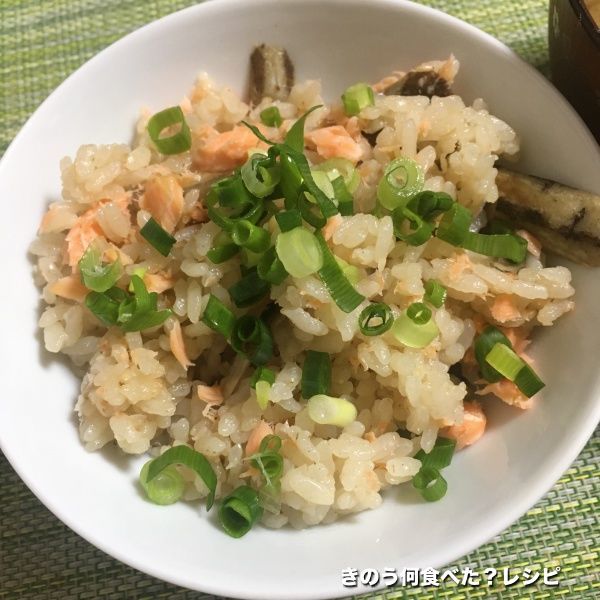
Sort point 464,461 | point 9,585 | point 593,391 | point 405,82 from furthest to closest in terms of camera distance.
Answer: point 405,82 → point 9,585 → point 464,461 → point 593,391

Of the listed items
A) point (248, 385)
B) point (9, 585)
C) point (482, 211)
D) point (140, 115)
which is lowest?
point (9, 585)

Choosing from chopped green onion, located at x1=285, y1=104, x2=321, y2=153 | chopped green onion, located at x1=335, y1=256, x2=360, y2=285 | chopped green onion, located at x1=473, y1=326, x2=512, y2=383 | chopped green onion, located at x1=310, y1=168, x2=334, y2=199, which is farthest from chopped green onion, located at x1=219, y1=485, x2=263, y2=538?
chopped green onion, located at x1=285, y1=104, x2=321, y2=153

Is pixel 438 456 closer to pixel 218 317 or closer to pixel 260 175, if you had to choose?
pixel 218 317

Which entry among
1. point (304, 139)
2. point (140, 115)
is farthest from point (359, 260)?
point (140, 115)

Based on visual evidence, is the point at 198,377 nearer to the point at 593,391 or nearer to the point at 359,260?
the point at 359,260

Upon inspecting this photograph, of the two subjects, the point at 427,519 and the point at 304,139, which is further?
the point at 304,139

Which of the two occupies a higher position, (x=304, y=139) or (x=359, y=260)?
(x=304, y=139)
